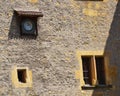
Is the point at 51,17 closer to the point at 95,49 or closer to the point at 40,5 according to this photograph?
the point at 40,5

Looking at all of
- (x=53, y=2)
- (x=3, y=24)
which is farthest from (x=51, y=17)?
(x=3, y=24)

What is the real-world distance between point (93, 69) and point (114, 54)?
917 mm

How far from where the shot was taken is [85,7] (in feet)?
51.8

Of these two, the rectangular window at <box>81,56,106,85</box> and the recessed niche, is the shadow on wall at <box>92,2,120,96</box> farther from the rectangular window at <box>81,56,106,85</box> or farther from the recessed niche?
the recessed niche

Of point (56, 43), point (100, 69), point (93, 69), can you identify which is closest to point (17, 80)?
point (56, 43)

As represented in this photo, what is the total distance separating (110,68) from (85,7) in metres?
2.05

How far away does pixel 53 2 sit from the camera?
15375 mm

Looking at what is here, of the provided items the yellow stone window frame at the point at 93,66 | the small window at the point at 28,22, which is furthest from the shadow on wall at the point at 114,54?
the small window at the point at 28,22

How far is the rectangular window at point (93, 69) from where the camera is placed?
15.4 m

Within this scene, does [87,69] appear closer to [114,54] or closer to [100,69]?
[100,69]

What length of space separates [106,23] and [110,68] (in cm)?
144

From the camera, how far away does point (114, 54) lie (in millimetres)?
15844

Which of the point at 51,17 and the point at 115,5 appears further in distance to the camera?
the point at 115,5

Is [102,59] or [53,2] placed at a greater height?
[53,2]
